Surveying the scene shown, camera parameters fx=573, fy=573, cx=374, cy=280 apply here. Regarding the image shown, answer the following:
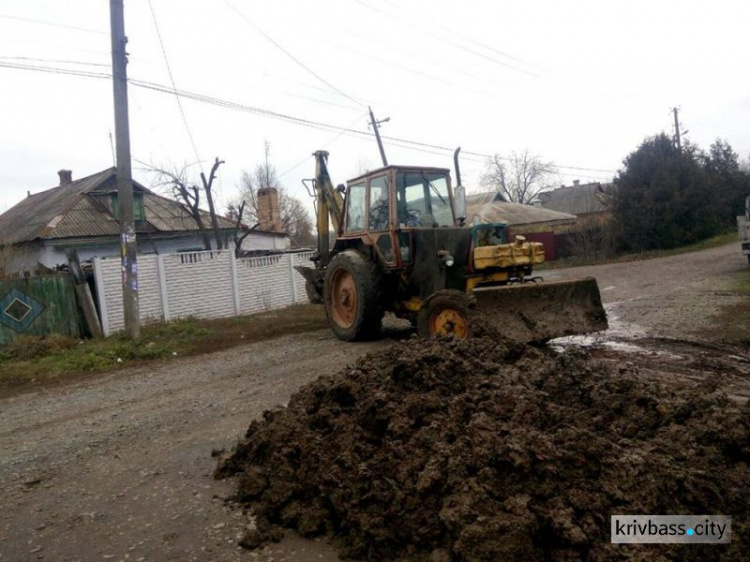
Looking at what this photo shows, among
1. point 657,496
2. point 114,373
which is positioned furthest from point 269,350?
point 657,496

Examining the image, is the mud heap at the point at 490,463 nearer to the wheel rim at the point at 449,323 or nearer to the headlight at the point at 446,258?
the wheel rim at the point at 449,323

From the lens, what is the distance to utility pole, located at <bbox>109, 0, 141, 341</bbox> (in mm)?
10469

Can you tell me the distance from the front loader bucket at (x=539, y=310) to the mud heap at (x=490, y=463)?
2.02 metres

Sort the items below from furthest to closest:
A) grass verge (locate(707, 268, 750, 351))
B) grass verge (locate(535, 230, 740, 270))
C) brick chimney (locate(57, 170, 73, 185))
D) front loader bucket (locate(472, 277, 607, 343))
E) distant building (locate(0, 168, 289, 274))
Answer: brick chimney (locate(57, 170, 73, 185))
grass verge (locate(535, 230, 740, 270))
distant building (locate(0, 168, 289, 274))
grass verge (locate(707, 268, 750, 351))
front loader bucket (locate(472, 277, 607, 343))

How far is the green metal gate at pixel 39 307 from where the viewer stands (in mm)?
10703

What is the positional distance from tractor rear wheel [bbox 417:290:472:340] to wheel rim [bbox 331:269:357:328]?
196cm

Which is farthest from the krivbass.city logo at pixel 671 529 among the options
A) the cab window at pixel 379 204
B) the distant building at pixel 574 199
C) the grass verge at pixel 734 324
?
the distant building at pixel 574 199

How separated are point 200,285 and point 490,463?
1196cm

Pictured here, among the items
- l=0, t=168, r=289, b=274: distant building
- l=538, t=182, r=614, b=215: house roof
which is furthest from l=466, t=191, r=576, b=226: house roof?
l=0, t=168, r=289, b=274: distant building

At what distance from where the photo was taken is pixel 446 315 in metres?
7.16

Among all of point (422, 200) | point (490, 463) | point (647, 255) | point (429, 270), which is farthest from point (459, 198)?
point (647, 255)

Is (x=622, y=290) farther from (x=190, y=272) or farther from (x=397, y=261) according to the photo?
(x=190, y=272)

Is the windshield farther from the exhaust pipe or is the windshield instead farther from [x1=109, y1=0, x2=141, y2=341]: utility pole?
[x1=109, y1=0, x2=141, y2=341]: utility pole

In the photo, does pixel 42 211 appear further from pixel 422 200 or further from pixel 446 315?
pixel 446 315
